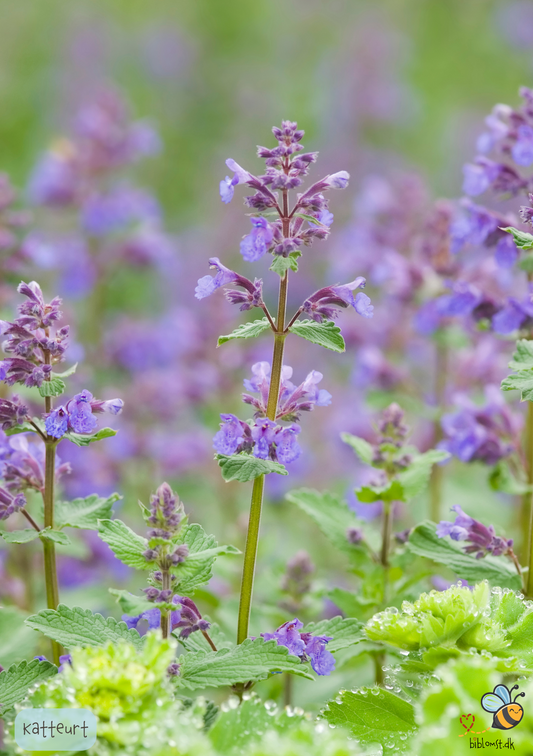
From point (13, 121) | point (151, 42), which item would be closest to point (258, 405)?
point (13, 121)

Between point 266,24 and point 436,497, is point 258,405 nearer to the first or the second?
point 436,497

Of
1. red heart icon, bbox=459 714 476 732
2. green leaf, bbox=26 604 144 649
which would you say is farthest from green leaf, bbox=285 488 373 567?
red heart icon, bbox=459 714 476 732

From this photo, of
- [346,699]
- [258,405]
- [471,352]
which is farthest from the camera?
[471,352]

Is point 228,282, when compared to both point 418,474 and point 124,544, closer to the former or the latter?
point 124,544

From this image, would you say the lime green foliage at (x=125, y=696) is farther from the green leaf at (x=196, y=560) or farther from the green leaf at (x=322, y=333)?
the green leaf at (x=322, y=333)

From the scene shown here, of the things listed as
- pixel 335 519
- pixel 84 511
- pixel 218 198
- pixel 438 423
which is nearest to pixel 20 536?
pixel 84 511

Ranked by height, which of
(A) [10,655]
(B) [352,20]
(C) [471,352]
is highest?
(B) [352,20]

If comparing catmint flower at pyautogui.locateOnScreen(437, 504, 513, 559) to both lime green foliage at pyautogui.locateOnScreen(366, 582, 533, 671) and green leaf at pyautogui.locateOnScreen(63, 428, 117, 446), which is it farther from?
green leaf at pyautogui.locateOnScreen(63, 428, 117, 446)
